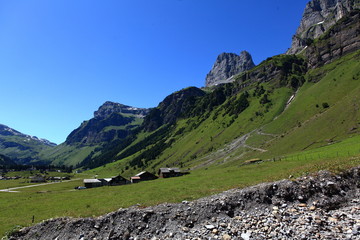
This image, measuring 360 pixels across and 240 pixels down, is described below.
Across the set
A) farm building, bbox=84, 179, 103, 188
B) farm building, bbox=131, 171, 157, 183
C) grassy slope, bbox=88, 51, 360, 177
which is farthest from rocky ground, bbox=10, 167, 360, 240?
farm building, bbox=84, 179, 103, 188

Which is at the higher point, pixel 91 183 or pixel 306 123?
pixel 306 123

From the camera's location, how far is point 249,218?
18859 millimetres

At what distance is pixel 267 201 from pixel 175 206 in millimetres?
8807

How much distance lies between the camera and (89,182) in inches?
5049

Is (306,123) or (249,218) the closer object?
(249,218)

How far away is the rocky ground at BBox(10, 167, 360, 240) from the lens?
54.4 feet

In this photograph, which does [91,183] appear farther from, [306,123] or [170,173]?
[306,123]

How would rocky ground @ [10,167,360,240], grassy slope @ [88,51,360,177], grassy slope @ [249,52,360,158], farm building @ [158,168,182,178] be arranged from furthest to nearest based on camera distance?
farm building @ [158,168,182,178] < grassy slope @ [88,51,360,177] < grassy slope @ [249,52,360,158] < rocky ground @ [10,167,360,240]

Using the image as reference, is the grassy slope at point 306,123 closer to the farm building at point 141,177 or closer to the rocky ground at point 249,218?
the farm building at point 141,177

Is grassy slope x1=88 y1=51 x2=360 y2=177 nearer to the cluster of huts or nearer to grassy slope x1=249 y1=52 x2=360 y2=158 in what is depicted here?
grassy slope x1=249 y1=52 x2=360 y2=158

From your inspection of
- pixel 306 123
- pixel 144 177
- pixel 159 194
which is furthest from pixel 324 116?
pixel 159 194

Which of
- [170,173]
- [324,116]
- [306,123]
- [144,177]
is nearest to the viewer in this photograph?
[170,173]

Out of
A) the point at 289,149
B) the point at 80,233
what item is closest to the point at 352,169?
the point at 80,233

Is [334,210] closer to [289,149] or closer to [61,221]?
[61,221]
